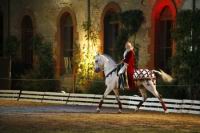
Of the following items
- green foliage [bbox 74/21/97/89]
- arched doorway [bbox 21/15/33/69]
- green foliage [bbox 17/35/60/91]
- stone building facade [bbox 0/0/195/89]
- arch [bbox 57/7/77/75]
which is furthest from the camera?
arched doorway [bbox 21/15/33/69]

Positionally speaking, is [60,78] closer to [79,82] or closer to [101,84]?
[79,82]

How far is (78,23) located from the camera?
105ft

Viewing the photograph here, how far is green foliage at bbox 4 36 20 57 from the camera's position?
36469mm

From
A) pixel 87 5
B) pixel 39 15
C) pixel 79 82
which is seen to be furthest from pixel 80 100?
pixel 39 15

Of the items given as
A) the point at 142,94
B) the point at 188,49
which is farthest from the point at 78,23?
the point at 142,94

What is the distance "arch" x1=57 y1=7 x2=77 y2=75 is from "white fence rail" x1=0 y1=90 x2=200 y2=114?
3452 mm

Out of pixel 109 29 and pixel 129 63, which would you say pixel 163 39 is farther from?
pixel 129 63

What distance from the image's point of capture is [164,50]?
27.1 meters

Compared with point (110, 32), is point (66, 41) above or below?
below

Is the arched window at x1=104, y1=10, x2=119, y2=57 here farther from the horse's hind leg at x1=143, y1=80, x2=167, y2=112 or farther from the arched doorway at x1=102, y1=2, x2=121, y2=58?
the horse's hind leg at x1=143, y1=80, x2=167, y2=112

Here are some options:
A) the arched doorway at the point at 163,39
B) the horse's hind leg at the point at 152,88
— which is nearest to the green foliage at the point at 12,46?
the arched doorway at the point at 163,39

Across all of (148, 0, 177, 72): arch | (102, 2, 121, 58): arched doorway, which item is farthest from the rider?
(102, 2, 121, 58): arched doorway

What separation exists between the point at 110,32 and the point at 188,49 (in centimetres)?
646

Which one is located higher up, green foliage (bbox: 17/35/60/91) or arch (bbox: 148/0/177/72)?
arch (bbox: 148/0/177/72)
